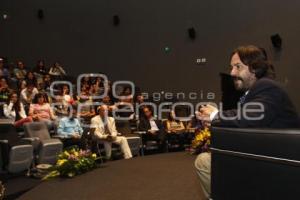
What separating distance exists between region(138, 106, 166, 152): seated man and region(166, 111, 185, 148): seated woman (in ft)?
0.64

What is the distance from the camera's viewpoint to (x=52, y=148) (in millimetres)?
5727

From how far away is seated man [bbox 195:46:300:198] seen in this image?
2.21 metres

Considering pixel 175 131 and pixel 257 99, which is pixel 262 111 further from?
pixel 175 131

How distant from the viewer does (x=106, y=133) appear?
272 inches

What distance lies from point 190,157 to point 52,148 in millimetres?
2080

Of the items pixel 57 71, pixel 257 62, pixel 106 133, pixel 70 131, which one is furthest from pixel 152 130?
pixel 257 62

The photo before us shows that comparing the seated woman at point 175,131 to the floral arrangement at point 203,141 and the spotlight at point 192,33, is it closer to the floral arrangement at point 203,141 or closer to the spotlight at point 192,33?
the floral arrangement at point 203,141

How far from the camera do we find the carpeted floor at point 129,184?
3596 mm

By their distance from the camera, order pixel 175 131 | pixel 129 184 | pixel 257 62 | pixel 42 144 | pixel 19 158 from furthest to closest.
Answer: pixel 175 131 < pixel 42 144 < pixel 19 158 < pixel 129 184 < pixel 257 62

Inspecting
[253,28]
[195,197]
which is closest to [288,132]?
[195,197]

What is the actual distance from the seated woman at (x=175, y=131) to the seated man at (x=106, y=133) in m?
1.35

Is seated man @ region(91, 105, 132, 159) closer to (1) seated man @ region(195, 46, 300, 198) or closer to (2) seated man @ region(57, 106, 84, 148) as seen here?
(2) seated man @ region(57, 106, 84, 148)

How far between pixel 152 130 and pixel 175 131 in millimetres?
556

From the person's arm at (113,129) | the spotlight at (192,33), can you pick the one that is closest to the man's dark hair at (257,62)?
the person's arm at (113,129)
